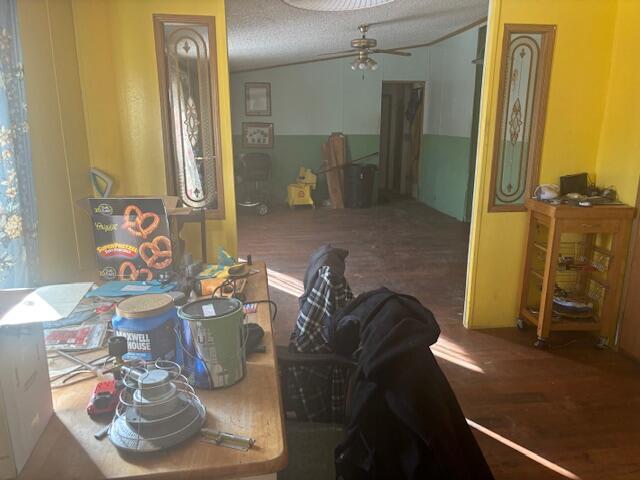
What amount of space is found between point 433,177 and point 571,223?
5105 mm

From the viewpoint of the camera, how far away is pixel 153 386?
966 mm

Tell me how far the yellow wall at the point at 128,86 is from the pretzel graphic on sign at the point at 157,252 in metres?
0.84

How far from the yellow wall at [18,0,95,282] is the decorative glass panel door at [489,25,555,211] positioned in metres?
2.44

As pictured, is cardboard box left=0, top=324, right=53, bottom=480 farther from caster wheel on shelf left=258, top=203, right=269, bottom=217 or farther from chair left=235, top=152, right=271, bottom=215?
chair left=235, top=152, right=271, bottom=215

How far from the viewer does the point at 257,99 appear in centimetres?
818

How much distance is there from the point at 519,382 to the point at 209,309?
83.3 inches

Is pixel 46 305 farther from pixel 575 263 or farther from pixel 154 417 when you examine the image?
pixel 575 263

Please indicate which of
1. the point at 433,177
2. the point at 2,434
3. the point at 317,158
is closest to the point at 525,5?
the point at 2,434

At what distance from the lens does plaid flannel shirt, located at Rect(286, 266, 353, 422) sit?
5.27 feet

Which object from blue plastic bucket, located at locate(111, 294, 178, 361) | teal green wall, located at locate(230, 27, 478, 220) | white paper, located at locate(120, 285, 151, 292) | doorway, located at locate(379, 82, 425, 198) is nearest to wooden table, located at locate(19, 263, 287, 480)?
blue plastic bucket, located at locate(111, 294, 178, 361)

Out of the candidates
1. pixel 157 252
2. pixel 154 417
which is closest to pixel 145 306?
pixel 154 417

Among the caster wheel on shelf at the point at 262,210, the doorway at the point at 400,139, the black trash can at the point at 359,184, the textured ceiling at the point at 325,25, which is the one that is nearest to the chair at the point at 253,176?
the caster wheel on shelf at the point at 262,210

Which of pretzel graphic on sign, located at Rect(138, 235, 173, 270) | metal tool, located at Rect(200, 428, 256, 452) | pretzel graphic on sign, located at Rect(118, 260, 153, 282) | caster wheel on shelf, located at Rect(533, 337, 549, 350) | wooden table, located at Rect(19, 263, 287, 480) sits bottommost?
caster wheel on shelf, located at Rect(533, 337, 549, 350)

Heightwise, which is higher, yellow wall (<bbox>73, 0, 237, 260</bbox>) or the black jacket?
yellow wall (<bbox>73, 0, 237, 260</bbox>)
